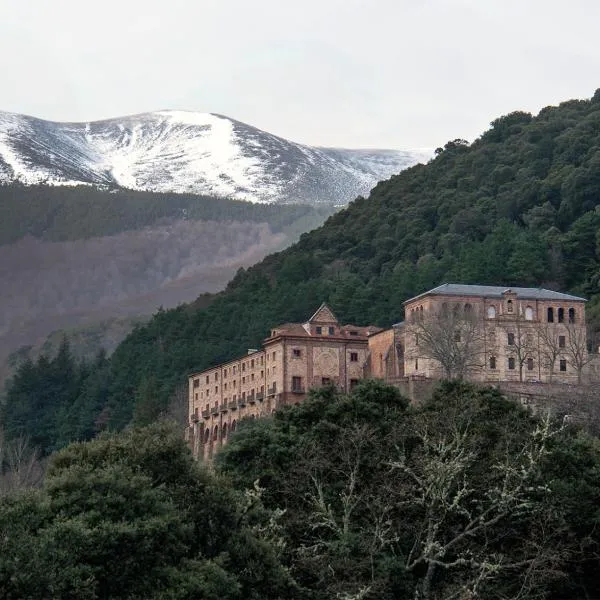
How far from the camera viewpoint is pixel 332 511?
135ft


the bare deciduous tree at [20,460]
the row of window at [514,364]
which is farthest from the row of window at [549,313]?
the bare deciduous tree at [20,460]

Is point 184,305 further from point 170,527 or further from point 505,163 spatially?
point 170,527

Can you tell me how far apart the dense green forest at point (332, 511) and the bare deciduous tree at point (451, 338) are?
104 feet

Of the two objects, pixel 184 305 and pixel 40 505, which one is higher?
pixel 184 305

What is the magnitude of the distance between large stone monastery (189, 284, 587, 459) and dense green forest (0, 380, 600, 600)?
34.0 metres

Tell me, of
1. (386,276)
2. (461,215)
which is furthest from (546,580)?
→ (461,215)

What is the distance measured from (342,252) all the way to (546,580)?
296 ft

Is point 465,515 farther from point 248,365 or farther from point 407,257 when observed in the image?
point 407,257

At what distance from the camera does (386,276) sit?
Answer: 380ft

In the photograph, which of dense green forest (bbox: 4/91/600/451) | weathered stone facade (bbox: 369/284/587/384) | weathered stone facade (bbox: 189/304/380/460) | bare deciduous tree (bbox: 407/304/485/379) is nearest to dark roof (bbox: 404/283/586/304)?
weathered stone facade (bbox: 369/284/587/384)

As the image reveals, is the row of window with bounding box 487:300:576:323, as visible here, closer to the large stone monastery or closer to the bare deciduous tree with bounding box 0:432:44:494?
the large stone monastery

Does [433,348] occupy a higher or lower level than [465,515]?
higher

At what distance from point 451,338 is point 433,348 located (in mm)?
1196

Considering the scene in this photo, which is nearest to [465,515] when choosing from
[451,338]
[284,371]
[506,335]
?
[451,338]
